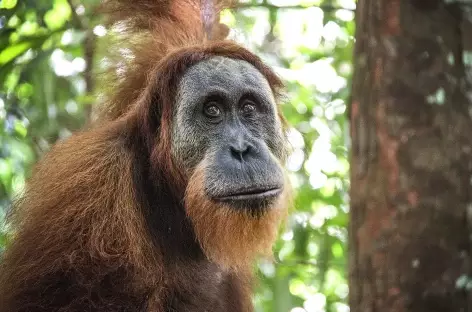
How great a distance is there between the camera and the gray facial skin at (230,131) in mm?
3508

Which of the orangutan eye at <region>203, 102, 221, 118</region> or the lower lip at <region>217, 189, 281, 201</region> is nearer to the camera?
the lower lip at <region>217, 189, 281, 201</region>

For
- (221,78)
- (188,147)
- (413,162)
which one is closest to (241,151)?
(188,147)

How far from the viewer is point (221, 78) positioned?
3.86 m

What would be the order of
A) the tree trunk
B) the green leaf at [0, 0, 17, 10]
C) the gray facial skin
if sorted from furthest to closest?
1. the green leaf at [0, 0, 17, 10]
2. the gray facial skin
3. the tree trunk

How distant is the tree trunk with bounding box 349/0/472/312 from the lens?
5.20ft

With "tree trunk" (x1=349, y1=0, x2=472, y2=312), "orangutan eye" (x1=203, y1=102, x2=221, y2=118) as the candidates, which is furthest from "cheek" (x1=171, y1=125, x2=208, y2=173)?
"tree trunk" (x1=349, y1=0, x2=472, y2=312)

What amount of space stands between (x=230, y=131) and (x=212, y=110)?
Result: 0.18 metres

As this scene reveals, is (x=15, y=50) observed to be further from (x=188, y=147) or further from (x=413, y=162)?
(x=413, y=162)

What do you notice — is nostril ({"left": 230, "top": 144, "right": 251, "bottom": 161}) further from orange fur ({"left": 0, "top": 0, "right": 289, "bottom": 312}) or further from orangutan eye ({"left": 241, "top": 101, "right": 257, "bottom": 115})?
orangutan eye ({"left": 241, "top": 101, "right": 257, "bottom": 115})

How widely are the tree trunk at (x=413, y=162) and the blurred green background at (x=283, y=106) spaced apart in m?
2.56

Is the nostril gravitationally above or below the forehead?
below

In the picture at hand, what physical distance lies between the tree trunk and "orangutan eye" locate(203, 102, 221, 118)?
215 cm

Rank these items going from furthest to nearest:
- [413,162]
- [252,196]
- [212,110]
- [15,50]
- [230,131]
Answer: [15,50]
[212,110]
[230,131]
[252,196]
[413,162]

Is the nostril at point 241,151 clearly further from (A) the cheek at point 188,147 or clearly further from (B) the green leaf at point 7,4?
(B) the green leaf at point 7,4
